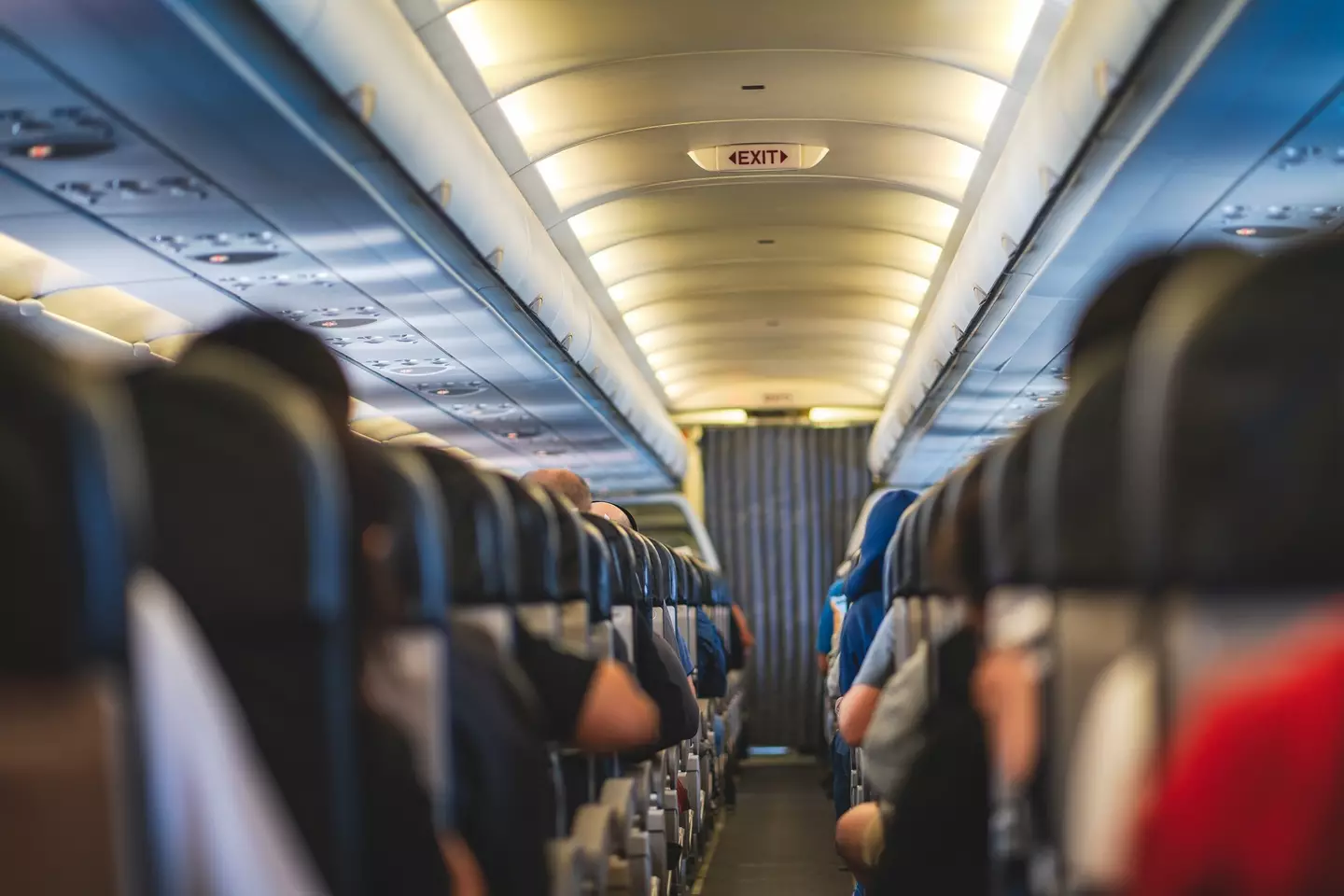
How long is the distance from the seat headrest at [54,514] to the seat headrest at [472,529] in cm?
144

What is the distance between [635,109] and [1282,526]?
7.10 metres

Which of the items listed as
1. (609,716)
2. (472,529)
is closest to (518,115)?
(609,716)

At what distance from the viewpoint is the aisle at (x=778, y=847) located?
31.1 feet

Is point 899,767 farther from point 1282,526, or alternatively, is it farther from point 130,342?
point 130,342

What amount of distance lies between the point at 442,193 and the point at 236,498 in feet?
14.4

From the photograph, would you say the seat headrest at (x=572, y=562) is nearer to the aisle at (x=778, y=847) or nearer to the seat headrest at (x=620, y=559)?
the seat headrest at (x=620, y=559)

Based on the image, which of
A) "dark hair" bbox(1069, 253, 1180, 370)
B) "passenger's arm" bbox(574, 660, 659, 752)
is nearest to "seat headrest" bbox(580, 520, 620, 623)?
"passenger's arm" bbox(574, 660, 659, 752)

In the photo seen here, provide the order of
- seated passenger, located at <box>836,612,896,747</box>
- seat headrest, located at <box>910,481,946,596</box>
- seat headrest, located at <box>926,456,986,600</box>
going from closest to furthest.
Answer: seat headrest, located at <box>926,456,986,600</box> → seat headrest, located at <box>910,481,946,596</box> → seated passenger, located at <box>836,612,896,747</box>

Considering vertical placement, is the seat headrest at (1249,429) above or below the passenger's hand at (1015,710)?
above

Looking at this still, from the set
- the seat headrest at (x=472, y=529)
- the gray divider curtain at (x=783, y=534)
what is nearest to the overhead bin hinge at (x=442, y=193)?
the seat headrest at (x=472, y=529)

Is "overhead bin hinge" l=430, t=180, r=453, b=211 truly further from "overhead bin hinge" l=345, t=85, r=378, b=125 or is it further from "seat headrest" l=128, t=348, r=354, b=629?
"seat headrest" l=128, t=348, r=354, b=629

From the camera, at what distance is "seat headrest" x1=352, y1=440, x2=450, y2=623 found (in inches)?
92.7

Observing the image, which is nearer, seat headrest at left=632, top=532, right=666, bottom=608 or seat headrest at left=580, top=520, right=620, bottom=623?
Result: seat headrest at left=580, top=520, right=620, bottom=623

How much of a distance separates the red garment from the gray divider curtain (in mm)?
18447
